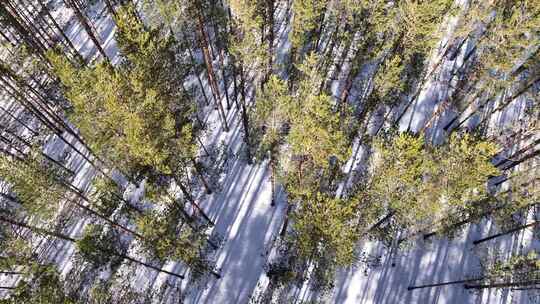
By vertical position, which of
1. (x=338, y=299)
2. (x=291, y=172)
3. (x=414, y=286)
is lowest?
(x=338, y=299)

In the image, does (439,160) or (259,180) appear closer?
(439,160)

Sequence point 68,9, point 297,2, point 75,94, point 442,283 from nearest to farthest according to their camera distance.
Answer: point 75,94 < point 297,2 < point 442,283 < point 68,9

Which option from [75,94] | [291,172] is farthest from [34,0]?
[291,172]

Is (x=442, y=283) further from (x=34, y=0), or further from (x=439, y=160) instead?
(x=34, y=0)

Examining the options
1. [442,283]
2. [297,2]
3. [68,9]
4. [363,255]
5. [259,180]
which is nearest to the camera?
[297,2]

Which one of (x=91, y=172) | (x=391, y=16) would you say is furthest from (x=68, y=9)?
(x=391, y=16)

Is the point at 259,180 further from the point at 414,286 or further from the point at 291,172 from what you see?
the point at 414,286

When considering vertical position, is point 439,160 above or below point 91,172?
above
